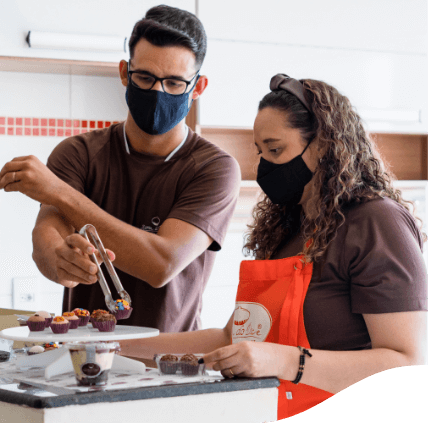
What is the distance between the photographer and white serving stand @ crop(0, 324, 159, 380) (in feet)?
3.31

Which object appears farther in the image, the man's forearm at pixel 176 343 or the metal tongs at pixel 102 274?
the man's forearm at pixel 176 343

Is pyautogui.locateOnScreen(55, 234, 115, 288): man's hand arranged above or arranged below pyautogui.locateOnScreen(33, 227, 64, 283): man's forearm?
above

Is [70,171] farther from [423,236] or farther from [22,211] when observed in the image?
[22,211]

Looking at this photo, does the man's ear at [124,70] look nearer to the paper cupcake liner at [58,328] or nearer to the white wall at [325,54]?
the paper cupcake liner at [58,328]

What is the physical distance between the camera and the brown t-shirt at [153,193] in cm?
161

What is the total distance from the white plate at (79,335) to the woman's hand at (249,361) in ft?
0.39

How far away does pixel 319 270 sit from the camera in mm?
1271

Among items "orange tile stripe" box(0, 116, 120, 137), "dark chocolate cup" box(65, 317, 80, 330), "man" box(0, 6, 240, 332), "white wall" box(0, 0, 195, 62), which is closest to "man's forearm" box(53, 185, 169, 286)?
"man" box(0, 6, 240, 332)

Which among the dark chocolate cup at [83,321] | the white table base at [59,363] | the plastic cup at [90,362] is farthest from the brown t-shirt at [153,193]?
the plastic cup at [90,362]

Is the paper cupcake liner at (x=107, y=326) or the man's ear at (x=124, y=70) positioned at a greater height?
the man's ear at (x=124, y=70)

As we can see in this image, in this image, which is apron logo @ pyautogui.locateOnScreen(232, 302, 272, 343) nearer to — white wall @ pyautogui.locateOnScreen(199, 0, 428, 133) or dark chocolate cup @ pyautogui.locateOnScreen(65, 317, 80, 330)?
dark chocolate cup @ pyautogui.locateOnScreen(65, 317, 80, 330)

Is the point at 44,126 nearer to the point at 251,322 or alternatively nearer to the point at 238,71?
the point at 238,71

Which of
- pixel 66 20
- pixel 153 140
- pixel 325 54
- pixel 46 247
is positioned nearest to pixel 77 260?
A: pixel 46 247

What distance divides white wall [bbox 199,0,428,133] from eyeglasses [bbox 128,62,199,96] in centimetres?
108
